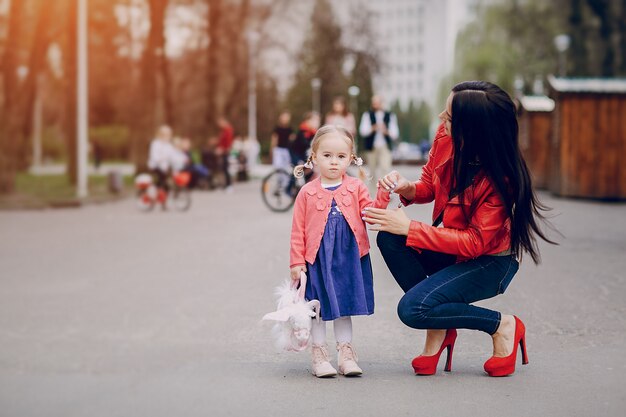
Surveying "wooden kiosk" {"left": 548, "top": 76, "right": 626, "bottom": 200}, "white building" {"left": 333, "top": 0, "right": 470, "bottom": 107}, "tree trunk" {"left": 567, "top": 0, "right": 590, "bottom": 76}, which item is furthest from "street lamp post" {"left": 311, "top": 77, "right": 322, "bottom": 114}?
"white building" {"left": 333, "top": 0, "right": 470, "bottom": 107}

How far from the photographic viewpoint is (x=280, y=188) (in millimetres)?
19250

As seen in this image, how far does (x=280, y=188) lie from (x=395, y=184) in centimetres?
1393

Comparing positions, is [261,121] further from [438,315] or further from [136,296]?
[438,315]

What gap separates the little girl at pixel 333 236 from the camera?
529 centimetres

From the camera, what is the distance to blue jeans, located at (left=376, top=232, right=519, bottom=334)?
5289 millimetres

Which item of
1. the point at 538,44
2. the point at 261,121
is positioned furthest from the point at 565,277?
the point at 261,121

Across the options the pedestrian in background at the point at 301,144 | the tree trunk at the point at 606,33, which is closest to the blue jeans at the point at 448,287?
the pedestrian in background at the point at 301,144

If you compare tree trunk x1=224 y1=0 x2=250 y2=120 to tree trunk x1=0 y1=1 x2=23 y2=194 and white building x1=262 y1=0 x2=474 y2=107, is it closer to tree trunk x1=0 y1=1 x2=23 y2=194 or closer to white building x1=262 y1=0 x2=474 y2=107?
tree trunk x1=0 y1=1 x2=23 y2=194

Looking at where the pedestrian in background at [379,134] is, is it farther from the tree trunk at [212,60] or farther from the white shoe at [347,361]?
the tree trunk at [212,60]

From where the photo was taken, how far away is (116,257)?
42.1ft

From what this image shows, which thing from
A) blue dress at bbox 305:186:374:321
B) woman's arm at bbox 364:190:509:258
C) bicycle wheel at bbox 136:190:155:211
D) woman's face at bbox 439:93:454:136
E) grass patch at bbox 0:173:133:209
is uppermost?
woman's face at bbox 439:93:454:136

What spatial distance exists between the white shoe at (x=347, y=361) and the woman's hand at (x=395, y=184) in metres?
0.85

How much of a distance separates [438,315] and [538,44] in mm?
46860

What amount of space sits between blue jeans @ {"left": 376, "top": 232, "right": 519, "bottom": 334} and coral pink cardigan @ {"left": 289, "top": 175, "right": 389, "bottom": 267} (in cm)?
16
